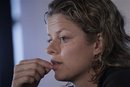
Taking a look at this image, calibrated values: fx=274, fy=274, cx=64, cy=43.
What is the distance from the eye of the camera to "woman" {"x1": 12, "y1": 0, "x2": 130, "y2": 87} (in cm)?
118

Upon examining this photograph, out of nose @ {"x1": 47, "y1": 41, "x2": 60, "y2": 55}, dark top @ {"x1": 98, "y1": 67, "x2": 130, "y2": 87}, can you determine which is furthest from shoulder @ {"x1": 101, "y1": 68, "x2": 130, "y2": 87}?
nose @ {"x1": 47, "y1": 41, "x2": 60, "y2": 55}

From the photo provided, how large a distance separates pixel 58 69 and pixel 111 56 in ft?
0.86

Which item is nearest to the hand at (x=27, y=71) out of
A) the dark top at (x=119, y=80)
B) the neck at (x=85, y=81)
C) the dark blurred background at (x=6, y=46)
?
the neck at (x=85, y=81)

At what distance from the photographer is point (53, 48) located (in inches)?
45.8

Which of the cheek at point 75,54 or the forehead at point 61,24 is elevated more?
the forehead at point 61,24

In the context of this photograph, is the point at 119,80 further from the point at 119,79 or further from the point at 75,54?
the point at 75,54

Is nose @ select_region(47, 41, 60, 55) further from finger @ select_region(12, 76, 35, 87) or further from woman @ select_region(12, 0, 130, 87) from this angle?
finger @ select_region(12, 76, 35, 87)

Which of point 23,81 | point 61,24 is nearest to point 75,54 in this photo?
point 61,24

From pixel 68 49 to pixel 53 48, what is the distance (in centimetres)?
7

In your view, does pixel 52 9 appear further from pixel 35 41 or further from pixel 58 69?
pixel 35 41

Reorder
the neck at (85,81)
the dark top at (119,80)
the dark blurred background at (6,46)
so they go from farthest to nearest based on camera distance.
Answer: the dark blurred background at (6,46)
the neck at (85,81)
the dark top at (119,80)

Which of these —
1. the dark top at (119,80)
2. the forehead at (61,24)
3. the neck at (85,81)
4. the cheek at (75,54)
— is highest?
the forehead at (61,24)

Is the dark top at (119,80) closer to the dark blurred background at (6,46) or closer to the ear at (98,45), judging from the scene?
the ear at (98,45)

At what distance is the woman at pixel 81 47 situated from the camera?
3.87 feet
